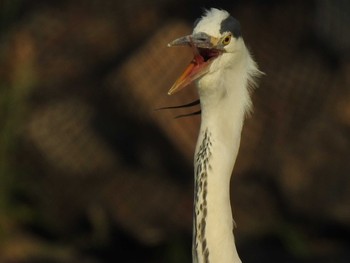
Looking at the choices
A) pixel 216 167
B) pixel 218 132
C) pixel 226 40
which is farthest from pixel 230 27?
pixel 216 167

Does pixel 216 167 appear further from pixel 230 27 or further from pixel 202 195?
pixel 230 27

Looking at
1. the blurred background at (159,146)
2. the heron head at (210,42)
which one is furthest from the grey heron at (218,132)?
the blurred background at (159,146)

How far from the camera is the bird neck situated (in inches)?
173

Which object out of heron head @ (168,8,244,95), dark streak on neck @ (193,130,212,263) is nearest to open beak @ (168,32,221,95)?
heron head @ (168,8,244,95)

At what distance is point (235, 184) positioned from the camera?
754 cm

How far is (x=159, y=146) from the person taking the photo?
25.1 feet

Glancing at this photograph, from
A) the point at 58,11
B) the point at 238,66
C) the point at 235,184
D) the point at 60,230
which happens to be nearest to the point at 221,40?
the point at 238,66

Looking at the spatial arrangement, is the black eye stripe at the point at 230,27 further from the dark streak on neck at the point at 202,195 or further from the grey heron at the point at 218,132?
the dark streak on neck at the point at 202,195

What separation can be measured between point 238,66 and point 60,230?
152 inches

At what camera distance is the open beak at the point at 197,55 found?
4.25 meters

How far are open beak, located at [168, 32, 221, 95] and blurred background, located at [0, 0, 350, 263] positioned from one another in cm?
298

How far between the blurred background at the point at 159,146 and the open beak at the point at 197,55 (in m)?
2.98

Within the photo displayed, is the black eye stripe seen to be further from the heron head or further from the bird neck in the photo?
the bird neck

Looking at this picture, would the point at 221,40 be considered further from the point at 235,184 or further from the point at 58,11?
the point at 58,11
